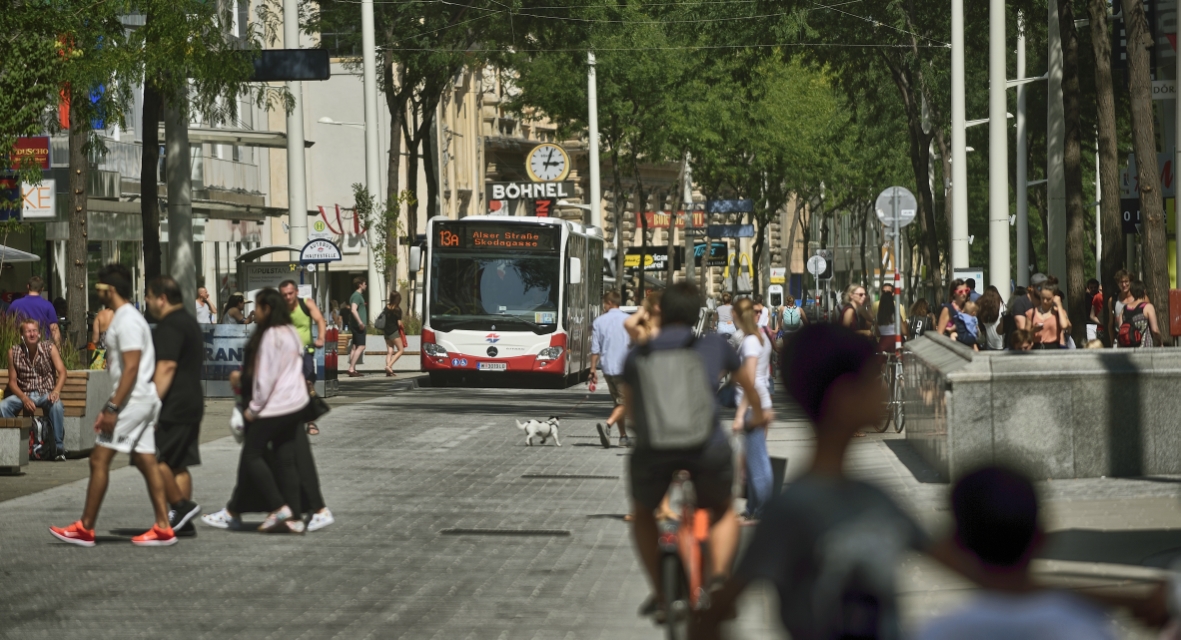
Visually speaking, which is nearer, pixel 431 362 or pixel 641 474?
pixel 641 474

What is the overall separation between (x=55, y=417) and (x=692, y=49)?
101 feet

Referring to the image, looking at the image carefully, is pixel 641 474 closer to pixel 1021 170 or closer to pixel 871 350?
pixel 871 350

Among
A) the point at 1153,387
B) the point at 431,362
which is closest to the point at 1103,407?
the point at 1153,387

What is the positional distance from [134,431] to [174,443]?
0.34 metres

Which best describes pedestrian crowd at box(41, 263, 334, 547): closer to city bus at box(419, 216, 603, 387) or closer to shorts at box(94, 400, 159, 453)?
shorts at box(94, 400, 159, 453)

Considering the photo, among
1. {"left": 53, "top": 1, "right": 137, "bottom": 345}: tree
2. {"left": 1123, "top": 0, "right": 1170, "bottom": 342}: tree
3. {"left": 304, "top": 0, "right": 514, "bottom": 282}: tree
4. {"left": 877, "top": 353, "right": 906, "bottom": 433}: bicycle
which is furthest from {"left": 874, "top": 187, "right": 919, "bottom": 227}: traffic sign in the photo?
{"left": 304, "top": 0, "right": 514, "bottom": 282}: tree

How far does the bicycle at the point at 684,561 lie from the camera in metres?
8.09

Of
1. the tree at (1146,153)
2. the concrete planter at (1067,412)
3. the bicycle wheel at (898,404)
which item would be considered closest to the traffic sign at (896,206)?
the tree at (1146,153)

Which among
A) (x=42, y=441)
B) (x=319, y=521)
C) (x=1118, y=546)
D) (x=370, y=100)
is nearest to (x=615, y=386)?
(x=42, y=441)

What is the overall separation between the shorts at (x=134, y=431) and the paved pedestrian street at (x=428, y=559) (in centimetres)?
62

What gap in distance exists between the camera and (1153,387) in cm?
1415

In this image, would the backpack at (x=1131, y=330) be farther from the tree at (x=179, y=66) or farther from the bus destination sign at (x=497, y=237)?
the bus destination sign at (x=497, y=237)

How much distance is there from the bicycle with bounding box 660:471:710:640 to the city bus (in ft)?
74.7

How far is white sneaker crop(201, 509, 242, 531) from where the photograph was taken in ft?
40.7
